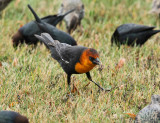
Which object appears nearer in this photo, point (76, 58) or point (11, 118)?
point (11, 118)

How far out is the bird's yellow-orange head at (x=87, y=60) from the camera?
11.8ft

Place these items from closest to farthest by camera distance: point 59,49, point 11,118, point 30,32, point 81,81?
point 11,118, point 59,49, point 81,81, point 30,32

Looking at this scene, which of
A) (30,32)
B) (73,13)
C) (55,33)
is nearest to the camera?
(55,33)

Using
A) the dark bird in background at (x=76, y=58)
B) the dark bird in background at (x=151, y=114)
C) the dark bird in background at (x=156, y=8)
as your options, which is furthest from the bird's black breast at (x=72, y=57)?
the dark bird in background at (x=156, y=8)

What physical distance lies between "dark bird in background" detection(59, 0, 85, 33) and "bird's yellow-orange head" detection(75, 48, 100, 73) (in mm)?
2983

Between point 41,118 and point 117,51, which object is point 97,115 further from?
point 117,51

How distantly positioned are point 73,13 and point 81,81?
2.88m

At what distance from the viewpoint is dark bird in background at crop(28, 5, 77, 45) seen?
5.38 metres

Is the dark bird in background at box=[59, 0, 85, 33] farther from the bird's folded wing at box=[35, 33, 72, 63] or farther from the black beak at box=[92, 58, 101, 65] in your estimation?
the black beak at box=[92, 58, 101, 65]

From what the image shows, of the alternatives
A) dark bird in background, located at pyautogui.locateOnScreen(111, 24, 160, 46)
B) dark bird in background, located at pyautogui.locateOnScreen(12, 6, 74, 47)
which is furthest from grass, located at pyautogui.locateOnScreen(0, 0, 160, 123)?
dark bird in background, located at pyautogui.locateOnScreen(12, 6, 74, 47)

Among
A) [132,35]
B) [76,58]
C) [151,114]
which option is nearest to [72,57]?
[76,58]

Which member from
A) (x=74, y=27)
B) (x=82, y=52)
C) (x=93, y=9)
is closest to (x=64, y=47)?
(x=82, y=52)

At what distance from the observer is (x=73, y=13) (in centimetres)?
692

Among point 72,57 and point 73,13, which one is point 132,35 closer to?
point 73,13
